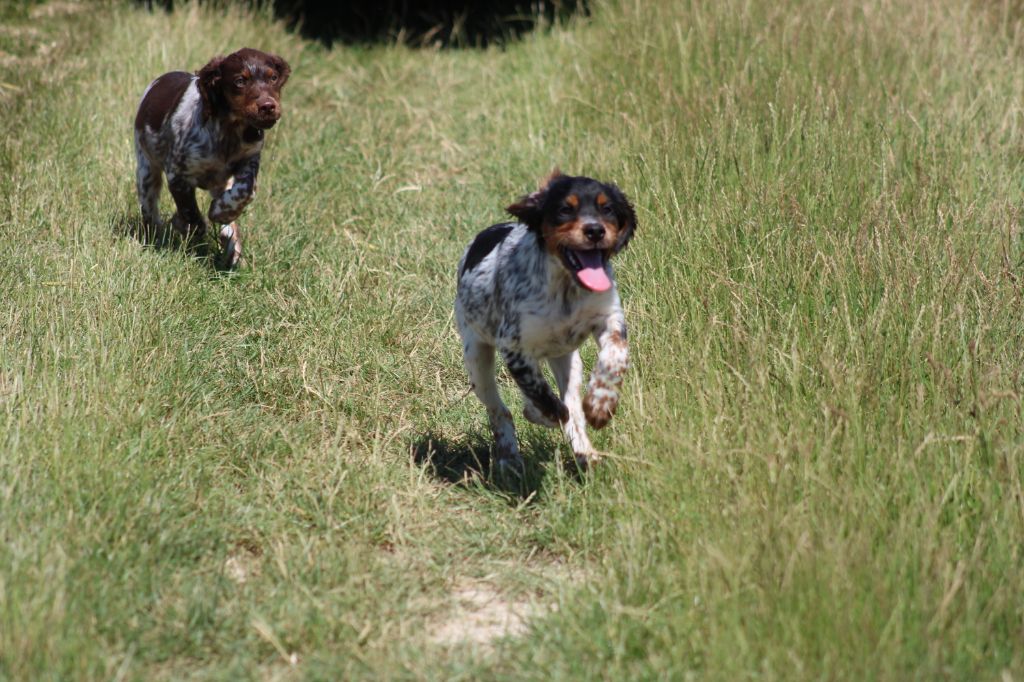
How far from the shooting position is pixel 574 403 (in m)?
4.82

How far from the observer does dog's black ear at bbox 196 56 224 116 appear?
20.7 feet

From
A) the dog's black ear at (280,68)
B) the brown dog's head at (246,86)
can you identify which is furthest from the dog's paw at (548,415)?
the dog's black ear at (280,68)

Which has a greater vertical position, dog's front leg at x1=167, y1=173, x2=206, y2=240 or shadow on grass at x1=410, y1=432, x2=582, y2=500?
dog's front leg at x1=167, y1=173, x2=206, y2=240

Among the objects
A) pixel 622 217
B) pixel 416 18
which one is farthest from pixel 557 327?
pixel 416 18

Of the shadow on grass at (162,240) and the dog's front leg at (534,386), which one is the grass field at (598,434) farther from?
the dog's front leg at (534,386)

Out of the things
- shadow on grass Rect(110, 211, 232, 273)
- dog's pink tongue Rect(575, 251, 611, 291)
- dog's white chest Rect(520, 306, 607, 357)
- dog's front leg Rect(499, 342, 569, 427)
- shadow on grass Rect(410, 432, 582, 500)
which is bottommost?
shadow on grass Rect(410, 432, 582, 500)

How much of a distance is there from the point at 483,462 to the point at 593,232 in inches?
49.7

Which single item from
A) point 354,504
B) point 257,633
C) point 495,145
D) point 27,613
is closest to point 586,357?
point 354,504

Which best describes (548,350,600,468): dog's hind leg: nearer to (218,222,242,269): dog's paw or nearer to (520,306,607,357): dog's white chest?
(520,306,607,357): dog's white chest

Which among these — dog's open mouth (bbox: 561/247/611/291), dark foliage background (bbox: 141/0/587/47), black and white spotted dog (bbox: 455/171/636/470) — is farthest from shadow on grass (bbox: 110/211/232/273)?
dark foliage background (bbox: 141/0/587/47)

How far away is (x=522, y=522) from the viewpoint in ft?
15.0

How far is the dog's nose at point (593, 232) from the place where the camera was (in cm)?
434

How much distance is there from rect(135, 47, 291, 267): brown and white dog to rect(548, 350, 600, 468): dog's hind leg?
2.13m

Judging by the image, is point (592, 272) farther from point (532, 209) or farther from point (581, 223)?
point (532, 209)
